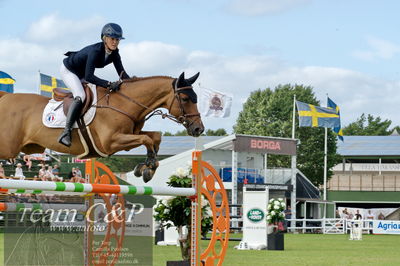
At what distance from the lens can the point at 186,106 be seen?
6898 millimetres

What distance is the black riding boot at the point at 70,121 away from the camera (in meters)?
6.73

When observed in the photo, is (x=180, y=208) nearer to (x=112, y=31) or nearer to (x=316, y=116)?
(x=112, y=31)

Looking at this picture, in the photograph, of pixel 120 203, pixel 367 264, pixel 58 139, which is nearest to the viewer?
pixel 58 139

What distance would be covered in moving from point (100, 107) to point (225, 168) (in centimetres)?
2551

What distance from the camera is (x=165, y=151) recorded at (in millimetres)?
46250

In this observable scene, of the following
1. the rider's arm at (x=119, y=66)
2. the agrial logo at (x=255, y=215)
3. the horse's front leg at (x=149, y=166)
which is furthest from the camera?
the agrial logo at (x=255, y=215)

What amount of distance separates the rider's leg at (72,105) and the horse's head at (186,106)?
0.88 m

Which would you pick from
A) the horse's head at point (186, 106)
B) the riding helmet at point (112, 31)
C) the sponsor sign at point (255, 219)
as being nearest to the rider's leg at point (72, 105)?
the riding helmet at point (112, 31)

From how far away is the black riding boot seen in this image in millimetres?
6727

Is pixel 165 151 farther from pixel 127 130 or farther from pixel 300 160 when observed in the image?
pixel 127 130

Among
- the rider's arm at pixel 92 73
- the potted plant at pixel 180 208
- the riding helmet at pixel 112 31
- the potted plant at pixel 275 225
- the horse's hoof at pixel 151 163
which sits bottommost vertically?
the potted plant at pixel 275 225

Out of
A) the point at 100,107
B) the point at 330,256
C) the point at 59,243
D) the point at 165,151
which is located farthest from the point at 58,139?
the point at 165,151

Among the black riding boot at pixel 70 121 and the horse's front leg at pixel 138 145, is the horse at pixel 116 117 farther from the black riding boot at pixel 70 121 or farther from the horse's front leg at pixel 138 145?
the black riding boot at pixel 70 121

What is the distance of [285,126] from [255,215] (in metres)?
31.7
